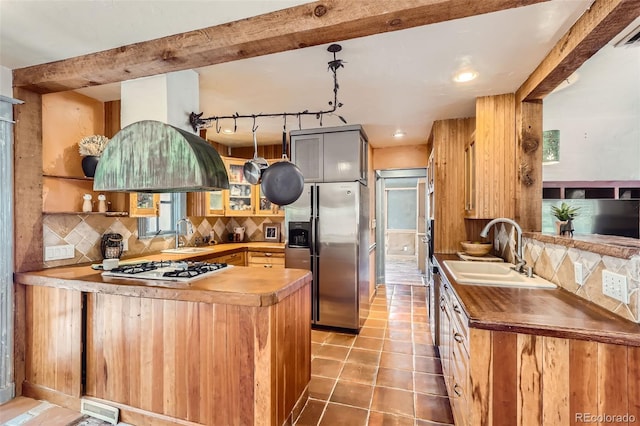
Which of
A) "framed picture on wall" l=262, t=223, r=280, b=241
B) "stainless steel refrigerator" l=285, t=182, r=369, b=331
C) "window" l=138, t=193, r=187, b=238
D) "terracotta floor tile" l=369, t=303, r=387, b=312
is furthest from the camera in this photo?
"framed picture on wall" l=262, t=223, r=280, b=241

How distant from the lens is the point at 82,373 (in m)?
2.03

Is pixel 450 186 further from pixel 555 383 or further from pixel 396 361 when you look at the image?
pixel 555 383

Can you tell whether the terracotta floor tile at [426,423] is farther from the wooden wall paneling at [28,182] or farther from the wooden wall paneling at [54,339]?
the wooden wall paneling at [28,182]

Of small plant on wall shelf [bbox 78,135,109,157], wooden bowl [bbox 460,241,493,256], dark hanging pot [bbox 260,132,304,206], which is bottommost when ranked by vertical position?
wooden bowl [bbox 460,241,493,256]

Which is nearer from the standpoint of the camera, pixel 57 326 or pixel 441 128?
pixel 57 326

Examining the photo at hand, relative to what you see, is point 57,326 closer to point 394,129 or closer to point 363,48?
point 363,48

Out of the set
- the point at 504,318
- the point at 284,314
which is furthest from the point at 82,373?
the point at 504,318

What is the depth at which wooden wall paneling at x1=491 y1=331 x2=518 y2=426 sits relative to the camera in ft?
4.07

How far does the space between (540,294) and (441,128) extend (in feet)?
7.46

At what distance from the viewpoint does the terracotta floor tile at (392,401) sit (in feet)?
6.84

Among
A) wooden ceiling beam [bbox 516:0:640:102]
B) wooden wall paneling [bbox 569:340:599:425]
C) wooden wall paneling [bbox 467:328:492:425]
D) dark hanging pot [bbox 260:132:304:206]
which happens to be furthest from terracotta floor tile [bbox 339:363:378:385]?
wooden ceiling beam [bbox 516:0:640:102]

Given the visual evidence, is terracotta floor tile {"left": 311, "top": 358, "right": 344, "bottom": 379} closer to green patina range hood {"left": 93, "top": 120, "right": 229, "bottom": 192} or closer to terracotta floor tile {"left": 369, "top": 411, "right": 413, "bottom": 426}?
terracotta floor tile {"left": 369, "top": 411, "right": 413, "bottom": 426}

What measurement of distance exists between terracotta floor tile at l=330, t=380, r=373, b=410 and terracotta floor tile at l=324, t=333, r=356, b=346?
2.53ft

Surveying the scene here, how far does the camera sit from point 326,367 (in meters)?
2.69
